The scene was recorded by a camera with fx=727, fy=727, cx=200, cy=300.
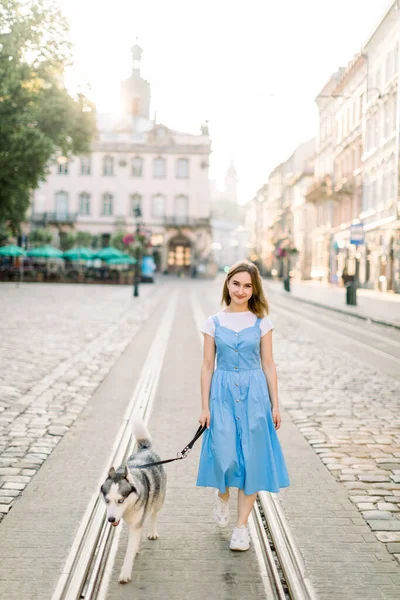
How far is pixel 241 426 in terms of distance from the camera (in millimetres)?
3980

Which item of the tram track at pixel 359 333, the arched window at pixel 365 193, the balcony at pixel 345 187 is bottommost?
the tram track at pixel 359 333

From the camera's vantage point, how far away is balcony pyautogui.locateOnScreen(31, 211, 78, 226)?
72938 millimetres

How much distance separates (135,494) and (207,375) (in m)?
0.83

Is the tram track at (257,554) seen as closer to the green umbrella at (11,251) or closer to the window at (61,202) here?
the green umbrella at (11,251)

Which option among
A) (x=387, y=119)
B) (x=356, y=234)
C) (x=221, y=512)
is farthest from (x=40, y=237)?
(x=221, y=512)

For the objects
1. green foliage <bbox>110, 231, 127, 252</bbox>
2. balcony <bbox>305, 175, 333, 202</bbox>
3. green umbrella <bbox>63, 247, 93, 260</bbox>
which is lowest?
green umbrella <bbox>63, 247, 93, 260</bbox>

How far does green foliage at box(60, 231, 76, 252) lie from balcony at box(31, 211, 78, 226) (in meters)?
1.15

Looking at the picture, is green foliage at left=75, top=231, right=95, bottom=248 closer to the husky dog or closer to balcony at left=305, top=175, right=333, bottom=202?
balcony at left=305, top=175, right=333, bottom=202

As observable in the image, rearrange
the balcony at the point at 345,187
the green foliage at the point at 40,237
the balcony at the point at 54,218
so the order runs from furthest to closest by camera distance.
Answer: the balcony at the point at 54,218 → the green foliage at the point at 40,237 → the balcony at the point at 345,187

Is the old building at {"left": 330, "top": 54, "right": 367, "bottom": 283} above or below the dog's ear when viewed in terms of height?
above

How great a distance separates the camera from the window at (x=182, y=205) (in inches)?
2953

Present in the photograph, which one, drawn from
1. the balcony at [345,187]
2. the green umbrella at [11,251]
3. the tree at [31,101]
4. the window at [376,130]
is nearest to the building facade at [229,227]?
the balcony at [345,187]

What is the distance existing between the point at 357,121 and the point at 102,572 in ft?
145

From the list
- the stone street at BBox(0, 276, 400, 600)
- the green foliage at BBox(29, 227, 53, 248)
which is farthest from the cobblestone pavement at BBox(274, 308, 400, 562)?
the green foliage at BBox(29, 227, 53, 248)
